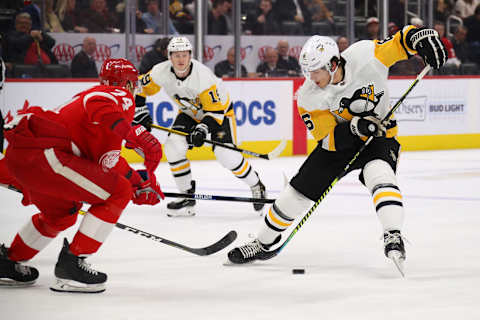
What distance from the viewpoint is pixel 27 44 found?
8.05 metres

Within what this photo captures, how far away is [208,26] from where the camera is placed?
9.02 metres

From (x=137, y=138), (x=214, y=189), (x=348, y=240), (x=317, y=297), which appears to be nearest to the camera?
(x=317, y=297)

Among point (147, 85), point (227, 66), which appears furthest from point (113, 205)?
point (227, 66)

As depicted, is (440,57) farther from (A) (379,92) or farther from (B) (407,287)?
(B) (407,287)

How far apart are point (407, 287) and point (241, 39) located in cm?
631

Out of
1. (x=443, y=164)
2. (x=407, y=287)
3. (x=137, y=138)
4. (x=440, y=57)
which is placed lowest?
(x=443, y=164)

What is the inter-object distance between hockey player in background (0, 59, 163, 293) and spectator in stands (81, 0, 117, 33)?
5276 mm

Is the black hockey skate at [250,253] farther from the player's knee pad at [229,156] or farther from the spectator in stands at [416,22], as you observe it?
the spectator in stands at [416,22]

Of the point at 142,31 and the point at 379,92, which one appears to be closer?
the point at 379,92

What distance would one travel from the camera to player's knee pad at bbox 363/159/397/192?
360 centimetres

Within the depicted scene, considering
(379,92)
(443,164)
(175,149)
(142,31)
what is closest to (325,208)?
(175,149)

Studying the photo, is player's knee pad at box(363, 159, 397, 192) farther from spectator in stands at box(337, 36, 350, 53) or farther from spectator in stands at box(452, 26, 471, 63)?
spectator in stands at box(452, 26, 471, 63)

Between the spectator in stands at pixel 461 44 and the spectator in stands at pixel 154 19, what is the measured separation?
12.8 ft

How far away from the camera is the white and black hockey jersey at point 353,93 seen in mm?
3705
